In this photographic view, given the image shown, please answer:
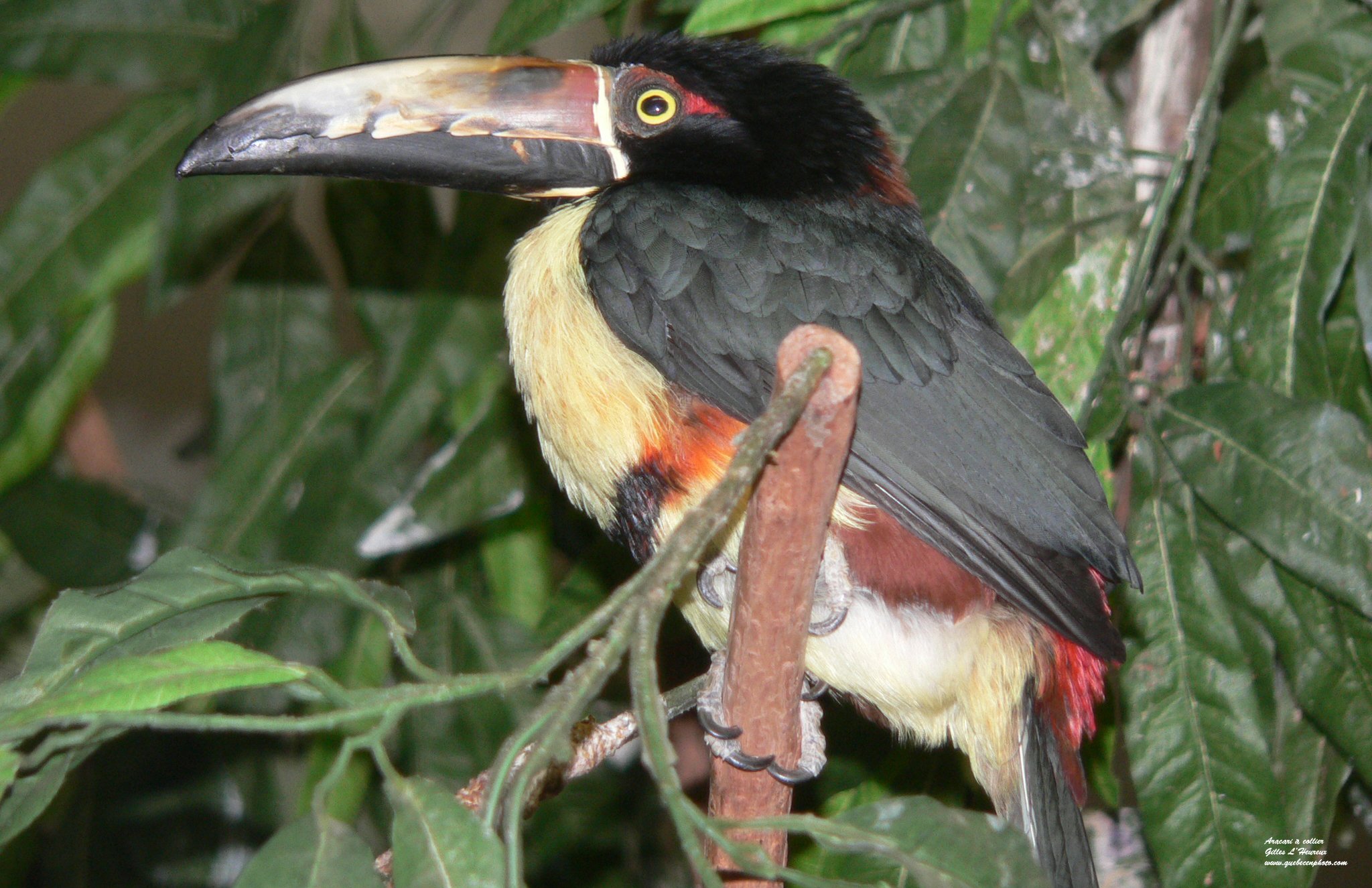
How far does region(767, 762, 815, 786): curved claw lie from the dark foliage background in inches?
3.4

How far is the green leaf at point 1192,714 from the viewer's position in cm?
147

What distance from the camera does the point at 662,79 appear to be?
63.6 inches

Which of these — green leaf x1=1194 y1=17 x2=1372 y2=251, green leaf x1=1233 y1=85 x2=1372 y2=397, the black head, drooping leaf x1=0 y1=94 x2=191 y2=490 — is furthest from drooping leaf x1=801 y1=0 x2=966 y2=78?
drooping leaf x1=0 y1=94 x2=191 y2=490

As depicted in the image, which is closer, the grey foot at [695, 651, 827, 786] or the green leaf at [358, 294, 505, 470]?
the grey foot at [695, 651, 827, 786]

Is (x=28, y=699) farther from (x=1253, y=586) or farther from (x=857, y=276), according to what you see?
(x=1253, y=586)

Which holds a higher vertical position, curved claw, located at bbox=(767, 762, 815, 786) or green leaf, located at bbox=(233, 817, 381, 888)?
green leaf, located at bbox=(233, 817, 381, 888)

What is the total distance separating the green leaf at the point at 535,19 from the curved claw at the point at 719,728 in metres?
0.95

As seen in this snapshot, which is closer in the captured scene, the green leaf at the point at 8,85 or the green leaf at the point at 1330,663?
the green leaf at the point at 1330,663

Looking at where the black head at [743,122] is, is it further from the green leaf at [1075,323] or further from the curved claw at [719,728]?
the curved claw at [719,728]

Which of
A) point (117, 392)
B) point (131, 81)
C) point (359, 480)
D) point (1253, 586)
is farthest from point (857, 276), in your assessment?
point (117, 392)

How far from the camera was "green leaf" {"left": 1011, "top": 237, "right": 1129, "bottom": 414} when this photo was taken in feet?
5.45

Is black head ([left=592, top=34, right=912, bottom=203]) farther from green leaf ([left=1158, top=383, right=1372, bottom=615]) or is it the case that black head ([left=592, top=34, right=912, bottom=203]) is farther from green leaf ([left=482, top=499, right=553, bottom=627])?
green leaf ([left=482, top=499, right=553, bottom=627])

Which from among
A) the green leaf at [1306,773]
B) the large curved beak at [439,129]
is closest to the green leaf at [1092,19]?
the large curved beak at [439,129]

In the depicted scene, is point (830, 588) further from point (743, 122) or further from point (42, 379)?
point (42, 379)
